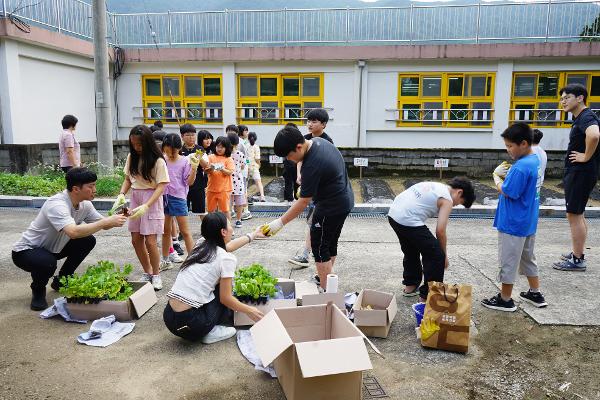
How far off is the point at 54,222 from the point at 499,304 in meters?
4.07

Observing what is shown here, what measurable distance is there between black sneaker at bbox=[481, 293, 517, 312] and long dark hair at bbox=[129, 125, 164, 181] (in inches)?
138

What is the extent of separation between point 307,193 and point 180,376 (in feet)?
5.77

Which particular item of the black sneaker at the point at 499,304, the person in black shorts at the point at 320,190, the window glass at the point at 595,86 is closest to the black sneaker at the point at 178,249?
the person in black shorts at the point at 320,190

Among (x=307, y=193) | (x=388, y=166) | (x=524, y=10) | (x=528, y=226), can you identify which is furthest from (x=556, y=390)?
(x=524, y=10)

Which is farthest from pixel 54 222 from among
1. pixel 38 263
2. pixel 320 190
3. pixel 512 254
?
pixel 512 254

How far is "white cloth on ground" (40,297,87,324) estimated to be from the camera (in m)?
4.02

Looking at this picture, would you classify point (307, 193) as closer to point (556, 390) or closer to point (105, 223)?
point (105, 223)

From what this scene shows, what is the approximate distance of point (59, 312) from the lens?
404cm

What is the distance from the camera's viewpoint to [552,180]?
13.5 meters

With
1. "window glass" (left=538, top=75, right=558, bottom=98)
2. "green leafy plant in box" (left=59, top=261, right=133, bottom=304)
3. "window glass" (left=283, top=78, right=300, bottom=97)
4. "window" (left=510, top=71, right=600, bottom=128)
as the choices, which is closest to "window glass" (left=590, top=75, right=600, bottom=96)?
"window" (left=510, top=71, right=600, bottom=128)

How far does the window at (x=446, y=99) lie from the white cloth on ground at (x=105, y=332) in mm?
12222

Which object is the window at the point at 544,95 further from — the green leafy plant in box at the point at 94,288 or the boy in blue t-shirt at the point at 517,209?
the green leafy plant in box at the point at 94,288

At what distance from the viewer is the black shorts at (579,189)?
5277 millimetres

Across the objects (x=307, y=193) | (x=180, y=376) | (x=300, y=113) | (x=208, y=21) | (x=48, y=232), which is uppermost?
(x=208, y=21)
